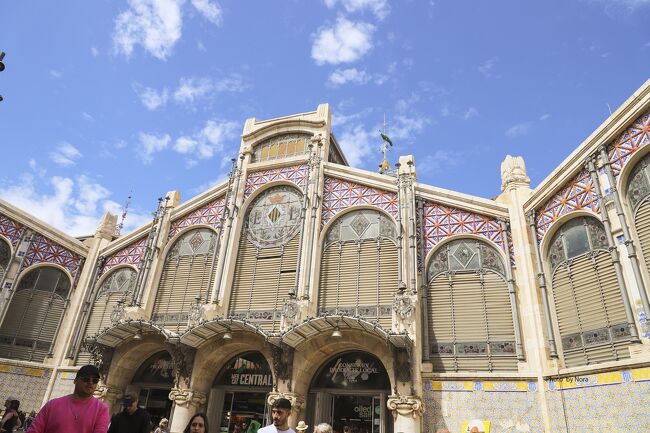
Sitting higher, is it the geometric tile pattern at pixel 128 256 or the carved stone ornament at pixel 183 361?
the geometric tile pattern at pixel 128 256

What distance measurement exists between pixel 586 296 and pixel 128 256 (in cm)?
2043

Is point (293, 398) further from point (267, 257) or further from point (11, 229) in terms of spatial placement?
point (11, 229)

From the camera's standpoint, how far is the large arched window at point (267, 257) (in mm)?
18844

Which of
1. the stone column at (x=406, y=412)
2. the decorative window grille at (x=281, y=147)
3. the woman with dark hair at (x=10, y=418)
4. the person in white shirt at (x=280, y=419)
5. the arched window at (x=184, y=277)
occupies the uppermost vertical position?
the decorative window grille at (x=281, y=147)

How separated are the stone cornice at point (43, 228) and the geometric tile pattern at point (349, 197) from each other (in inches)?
532

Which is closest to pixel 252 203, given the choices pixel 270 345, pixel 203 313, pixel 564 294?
pixel 203 313

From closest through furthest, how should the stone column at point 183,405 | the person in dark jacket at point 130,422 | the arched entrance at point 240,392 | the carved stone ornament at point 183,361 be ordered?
1. the person in dark jacket at point 130,422
2. the stone column at point 183,405
3. the carved stone ornament at point 183,361
4. the arched entrance at point 240,392

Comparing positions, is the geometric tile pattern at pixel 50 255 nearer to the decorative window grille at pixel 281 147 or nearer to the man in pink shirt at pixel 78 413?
the decorative window grille at pixel 281 147

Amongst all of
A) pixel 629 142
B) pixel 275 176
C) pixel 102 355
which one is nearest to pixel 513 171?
pixel 629 142

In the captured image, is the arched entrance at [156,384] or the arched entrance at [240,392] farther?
the arched entrance at [156,384]

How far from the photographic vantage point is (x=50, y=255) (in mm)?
23234

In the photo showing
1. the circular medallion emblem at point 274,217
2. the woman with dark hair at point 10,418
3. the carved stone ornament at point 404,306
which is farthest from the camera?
the circular medallion emblem at point 274,217

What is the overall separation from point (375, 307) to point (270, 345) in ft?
13.7

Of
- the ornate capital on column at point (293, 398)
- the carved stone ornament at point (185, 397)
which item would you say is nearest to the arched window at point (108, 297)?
the carved stone ornament at point (185, 397)
